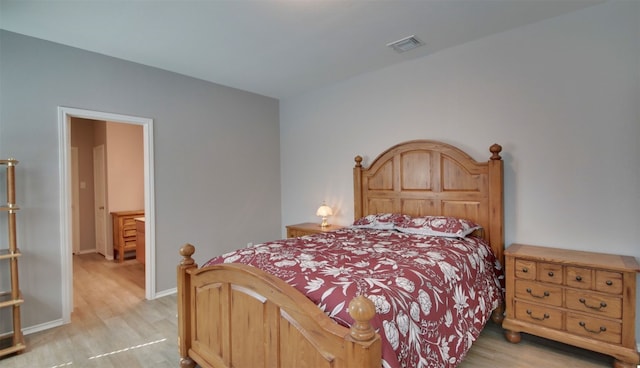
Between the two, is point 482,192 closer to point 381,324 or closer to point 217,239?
point 381,324

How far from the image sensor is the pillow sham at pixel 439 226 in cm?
→ 268

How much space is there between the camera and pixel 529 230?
2742 mm

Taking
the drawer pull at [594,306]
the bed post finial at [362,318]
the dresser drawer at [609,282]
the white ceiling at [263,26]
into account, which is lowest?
the drawer pull at [594,306]

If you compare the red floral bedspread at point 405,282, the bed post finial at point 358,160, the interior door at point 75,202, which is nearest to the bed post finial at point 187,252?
the red floral bedspread at point 405,282

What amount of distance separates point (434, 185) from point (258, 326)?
7.49ft

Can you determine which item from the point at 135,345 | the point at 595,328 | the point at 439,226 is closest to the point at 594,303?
the point at 595,328

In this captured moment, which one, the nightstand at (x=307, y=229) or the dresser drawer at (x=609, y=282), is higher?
the nightstand at (x=307, y=229)

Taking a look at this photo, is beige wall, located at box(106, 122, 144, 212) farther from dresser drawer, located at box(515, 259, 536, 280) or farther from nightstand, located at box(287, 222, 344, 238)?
dresser drawer, located at box(515, 259, 536, 280)

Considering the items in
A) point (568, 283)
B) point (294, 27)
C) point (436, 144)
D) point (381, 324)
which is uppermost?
point (294, 27)

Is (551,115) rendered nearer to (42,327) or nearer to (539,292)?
(539,292)

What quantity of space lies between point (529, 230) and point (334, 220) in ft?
7.22

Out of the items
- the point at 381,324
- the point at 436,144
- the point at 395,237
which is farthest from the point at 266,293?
the point at 436,144

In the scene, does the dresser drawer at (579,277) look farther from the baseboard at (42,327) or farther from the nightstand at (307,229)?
the baseboard at (42,327)

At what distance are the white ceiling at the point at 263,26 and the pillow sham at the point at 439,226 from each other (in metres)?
1.69
